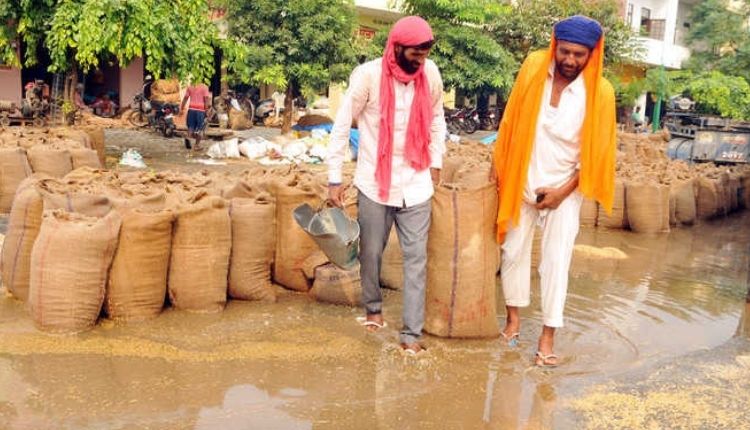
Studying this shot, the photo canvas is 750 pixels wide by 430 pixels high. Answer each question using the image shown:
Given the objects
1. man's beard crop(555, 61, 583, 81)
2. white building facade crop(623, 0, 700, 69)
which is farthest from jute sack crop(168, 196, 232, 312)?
white building facade crop(623, 0, 700, 69)

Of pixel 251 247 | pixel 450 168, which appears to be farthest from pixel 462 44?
pixel 251 247

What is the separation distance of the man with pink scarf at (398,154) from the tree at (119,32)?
22.1 ft

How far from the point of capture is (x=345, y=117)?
3.59m

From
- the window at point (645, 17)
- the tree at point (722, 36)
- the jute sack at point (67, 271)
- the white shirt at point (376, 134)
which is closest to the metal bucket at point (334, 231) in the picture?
the white shirt at point (376, 134)

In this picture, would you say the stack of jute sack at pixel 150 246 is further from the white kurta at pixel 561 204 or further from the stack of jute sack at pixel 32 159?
the stack of jute sack at pixel 32 159

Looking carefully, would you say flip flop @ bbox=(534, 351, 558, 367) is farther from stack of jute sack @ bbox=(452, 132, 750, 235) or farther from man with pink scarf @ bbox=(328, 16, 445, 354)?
stack of jute sack @ bbox=(452, 132, 750, 235)

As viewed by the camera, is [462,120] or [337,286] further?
[462,120]

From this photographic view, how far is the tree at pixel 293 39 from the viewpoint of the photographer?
14.2 metres

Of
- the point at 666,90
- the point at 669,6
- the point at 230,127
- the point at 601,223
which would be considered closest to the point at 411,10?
the point at 230,127

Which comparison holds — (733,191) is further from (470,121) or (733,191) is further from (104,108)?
(104,108)

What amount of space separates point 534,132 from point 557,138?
114mm

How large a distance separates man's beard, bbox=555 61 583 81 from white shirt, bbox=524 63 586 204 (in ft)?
0.13

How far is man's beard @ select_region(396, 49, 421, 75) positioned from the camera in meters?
3.44

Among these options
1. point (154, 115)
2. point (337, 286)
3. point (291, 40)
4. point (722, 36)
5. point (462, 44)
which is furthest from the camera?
point (722, 36)
